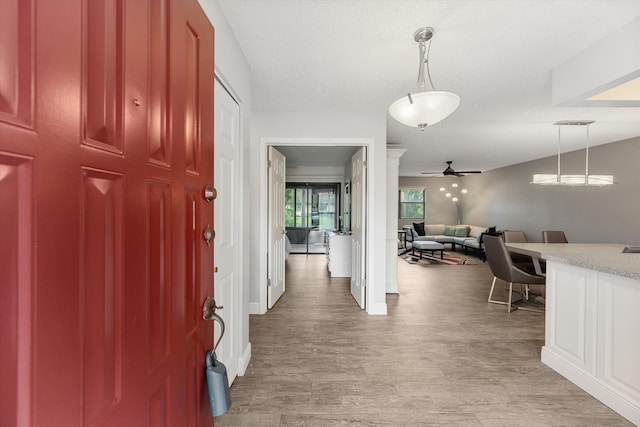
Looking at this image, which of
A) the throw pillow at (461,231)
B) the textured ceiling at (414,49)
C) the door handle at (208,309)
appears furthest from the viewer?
the throw pillow at (461,231)

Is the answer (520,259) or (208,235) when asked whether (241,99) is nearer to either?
(208,235)

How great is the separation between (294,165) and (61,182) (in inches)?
256

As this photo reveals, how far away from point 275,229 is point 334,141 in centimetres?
138

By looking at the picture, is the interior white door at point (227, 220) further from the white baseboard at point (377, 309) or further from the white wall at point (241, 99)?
the white baseboard at point (377, 309)

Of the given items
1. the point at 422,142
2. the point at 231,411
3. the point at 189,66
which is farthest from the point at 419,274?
the point at 189,66

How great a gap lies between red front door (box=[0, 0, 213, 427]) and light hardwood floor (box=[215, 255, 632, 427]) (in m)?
1.18

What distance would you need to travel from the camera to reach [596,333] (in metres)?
1.88

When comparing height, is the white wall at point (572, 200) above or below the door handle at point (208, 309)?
above

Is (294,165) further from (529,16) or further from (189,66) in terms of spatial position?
(189,66)

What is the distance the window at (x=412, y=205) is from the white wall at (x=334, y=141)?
6935 mm

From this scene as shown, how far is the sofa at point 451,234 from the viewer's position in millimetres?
7560

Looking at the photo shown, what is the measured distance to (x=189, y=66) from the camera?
86 cm

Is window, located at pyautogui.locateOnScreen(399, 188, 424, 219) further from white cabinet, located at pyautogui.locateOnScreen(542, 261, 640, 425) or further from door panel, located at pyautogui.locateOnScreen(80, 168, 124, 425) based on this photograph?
door panel, located at pyautogui.locateOnScreen(80, 168, 124, 425)

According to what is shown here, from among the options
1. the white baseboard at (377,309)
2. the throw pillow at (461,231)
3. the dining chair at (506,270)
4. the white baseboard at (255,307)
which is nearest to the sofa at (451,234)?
the throw pillow at (461,231)
